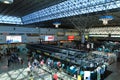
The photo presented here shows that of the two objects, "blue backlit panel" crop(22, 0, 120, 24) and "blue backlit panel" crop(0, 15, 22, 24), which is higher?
"blue backlit panel" crop(0, 15, 22, 24)

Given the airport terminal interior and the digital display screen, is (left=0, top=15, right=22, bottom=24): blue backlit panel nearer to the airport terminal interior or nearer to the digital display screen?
the airport terminal interior

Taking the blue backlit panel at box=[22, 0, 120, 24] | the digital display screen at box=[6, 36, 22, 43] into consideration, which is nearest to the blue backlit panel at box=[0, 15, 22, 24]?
the digital display screen at box=[6, 36, 22, 43]

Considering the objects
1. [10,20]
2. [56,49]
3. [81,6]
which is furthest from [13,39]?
[81,6]

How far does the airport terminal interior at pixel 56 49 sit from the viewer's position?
548 inches

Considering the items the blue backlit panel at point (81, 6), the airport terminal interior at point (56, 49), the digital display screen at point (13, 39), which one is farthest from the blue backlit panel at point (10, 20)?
the blue backlit panel at point (81, 6)

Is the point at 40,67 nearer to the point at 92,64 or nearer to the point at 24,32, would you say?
the point at 92,64

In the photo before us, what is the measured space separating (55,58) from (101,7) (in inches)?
442

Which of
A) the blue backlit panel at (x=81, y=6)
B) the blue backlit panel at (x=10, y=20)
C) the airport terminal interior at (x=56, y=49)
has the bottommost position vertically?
the airport terminal interior at (x=56, y=49)

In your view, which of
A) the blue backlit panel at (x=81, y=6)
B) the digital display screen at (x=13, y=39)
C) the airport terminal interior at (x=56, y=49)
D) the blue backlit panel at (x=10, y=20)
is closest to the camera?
the airport terminal interior at (x=56, y=49)

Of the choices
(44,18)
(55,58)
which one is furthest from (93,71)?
(44,18)

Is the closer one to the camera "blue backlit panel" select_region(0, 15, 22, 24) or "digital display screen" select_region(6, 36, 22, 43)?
"digital display screen" select_region(6, 36, 22, 43)

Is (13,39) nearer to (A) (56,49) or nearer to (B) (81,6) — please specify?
(A) (56,49)

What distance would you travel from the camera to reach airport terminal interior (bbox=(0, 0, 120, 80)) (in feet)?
45.7

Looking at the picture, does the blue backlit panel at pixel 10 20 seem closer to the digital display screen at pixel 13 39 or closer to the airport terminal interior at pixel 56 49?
the airport terminal interior at pixel 56 49
